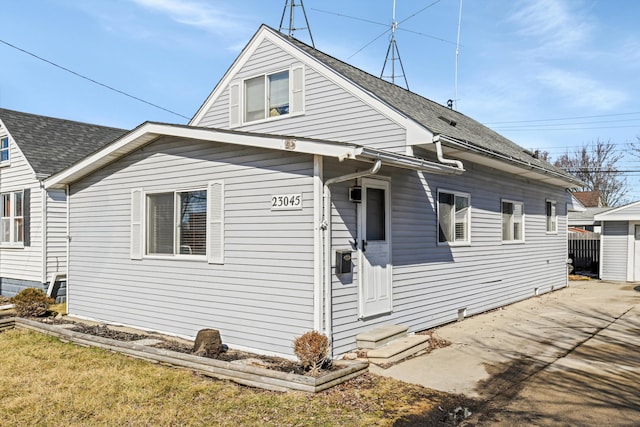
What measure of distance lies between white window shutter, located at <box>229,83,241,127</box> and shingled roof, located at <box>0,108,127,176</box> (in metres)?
4.64

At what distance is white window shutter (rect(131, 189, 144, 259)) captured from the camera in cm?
869

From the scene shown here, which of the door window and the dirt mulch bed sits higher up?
the door window

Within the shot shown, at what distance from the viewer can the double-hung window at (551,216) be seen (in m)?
14.7

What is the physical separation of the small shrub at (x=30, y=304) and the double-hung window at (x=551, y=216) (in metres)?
13.3

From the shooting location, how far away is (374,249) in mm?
7242

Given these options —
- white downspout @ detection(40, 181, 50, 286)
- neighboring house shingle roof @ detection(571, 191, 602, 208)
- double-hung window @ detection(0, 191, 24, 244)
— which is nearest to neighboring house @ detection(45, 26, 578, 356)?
white downspout @ detection(40, 181, 50, 286)

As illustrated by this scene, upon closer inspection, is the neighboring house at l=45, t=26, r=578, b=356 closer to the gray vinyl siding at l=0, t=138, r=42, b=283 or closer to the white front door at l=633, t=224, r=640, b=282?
the gray vinyl siding at l=0, t=138, r=42, b=283

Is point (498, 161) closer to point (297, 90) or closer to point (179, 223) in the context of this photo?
point (297, 90)

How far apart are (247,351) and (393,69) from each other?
9.23 m

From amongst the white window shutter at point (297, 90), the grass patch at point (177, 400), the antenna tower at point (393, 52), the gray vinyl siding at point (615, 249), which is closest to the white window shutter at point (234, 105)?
the white window shutter at point (297, 90)

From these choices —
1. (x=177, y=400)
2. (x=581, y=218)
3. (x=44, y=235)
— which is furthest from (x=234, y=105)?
(x=581, y=218)

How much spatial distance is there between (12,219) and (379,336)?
1213 centimetres

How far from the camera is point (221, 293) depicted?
7.42 metres

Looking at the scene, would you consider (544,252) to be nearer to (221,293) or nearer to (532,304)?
(532,304)
